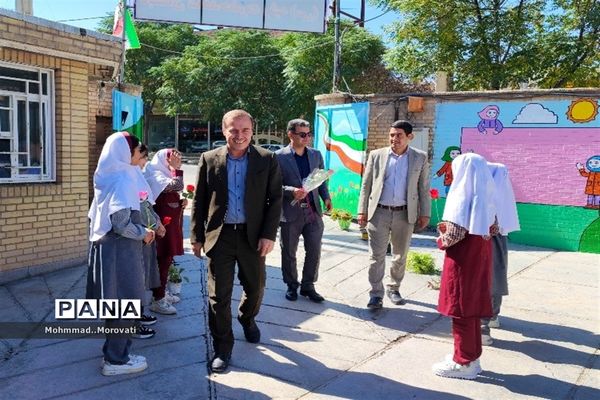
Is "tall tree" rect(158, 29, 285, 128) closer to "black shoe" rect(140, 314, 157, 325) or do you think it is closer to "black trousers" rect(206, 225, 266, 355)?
"black shoe" rect(140, 314, 157, 325)

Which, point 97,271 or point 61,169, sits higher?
point 61,169

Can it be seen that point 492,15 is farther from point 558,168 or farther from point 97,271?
point 97,271

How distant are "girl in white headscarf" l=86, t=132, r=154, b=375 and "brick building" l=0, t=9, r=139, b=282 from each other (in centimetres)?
277

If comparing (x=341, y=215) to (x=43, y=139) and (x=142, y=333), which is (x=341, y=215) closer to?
(x=43, y=139)

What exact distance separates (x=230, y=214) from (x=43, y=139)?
3.56 m

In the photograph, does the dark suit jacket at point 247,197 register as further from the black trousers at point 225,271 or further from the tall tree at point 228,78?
the tall tree at point 228,78

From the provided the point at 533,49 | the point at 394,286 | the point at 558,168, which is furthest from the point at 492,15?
the point at 394,286

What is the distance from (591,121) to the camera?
7.73 m

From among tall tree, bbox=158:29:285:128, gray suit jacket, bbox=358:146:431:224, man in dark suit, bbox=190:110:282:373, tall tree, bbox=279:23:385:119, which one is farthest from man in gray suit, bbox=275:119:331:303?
tall tree, bbox=158:29:285:128

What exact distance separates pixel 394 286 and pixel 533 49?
11147 mm

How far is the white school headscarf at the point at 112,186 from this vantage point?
3.12 metres

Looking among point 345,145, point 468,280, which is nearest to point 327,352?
point 468,280

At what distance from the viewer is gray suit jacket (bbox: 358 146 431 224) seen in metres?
4.73

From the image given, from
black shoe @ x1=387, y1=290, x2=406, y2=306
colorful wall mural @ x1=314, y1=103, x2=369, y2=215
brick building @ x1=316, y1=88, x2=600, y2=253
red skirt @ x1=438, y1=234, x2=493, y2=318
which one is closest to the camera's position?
red skirt @ x1=438, y1=234, x2=493, y2=318
